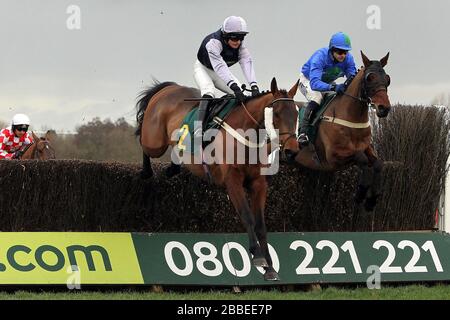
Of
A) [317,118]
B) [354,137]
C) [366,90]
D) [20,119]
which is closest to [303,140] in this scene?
[317,118]

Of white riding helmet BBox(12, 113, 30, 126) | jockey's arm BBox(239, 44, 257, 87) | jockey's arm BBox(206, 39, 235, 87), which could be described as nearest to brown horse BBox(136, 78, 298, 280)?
jockey's arm BBox(206, 39, 235, 87)

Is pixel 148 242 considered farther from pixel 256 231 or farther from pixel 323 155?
pixel 323 155

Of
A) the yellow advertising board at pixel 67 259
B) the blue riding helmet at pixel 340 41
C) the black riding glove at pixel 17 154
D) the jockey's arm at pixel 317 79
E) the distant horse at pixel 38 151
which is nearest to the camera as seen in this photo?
the yellow advertising board at pixel 67 259

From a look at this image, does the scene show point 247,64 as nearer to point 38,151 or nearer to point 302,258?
point 302,258

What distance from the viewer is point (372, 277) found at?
9516 millimetres

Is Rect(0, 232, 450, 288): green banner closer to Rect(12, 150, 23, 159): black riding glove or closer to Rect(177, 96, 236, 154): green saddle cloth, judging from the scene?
Rect(177, 96, 236, 154): green saddle cloth

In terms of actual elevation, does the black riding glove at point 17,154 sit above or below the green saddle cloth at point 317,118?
below

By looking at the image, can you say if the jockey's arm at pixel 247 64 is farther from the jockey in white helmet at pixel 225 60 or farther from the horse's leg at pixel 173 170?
the horse's leg at pixel 173 170

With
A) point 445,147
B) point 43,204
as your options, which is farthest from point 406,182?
point 43,204

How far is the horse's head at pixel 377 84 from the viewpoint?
31.6ft

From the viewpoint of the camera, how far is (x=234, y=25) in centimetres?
920

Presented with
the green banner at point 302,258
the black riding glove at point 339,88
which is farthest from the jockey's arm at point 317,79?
the green banner at point 302,258

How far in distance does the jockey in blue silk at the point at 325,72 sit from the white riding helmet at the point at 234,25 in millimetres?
1554

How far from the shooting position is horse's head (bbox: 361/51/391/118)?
31.6ft
